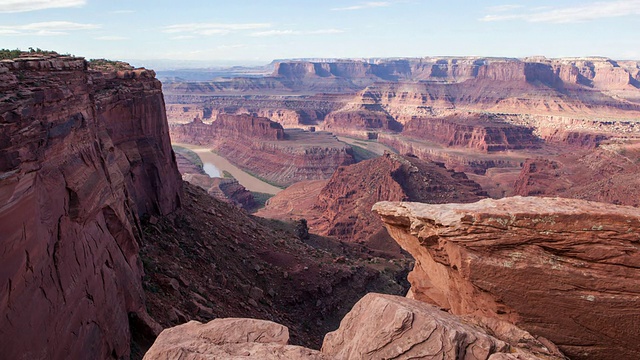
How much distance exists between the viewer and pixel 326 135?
14350 cm

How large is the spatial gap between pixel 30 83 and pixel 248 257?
59.1 feet

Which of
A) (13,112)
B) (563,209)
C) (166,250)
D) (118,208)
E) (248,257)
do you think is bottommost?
(248,257)

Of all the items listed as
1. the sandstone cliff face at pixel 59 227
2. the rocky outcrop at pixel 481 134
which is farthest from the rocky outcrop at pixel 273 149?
the sandstone cliff face at pixel 59 227

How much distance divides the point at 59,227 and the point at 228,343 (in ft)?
20.2

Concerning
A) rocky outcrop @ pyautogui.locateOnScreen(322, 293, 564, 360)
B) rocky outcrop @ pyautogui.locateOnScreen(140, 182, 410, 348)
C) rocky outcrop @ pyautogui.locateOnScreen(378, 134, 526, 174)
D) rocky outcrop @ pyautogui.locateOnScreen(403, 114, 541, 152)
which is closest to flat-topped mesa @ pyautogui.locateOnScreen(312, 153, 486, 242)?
rocky outcrop @ pyautogui.locateOnScreen(140, 182, 410, 348)

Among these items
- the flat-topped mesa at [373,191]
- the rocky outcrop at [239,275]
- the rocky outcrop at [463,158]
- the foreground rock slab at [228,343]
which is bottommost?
the rocky outcrop at [463,158]

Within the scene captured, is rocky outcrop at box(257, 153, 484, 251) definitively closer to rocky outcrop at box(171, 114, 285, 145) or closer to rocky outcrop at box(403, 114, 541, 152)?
rocky outcrop at box(403, 114, 541, 152)

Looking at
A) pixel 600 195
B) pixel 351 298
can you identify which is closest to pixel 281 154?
pixel 600 195

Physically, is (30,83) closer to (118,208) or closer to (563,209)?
(118,208)

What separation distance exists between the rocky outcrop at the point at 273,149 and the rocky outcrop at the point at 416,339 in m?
97.5

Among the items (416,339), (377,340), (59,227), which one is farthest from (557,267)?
(59,227)

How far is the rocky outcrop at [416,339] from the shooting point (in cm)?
1005

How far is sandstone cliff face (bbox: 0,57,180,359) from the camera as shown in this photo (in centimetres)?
1073

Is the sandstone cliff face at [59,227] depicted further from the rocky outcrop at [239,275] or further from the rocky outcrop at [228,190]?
the rocky outcrop at [228,190]
